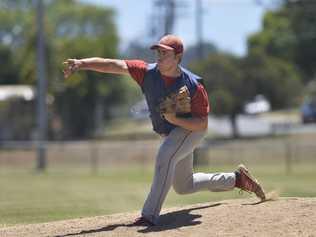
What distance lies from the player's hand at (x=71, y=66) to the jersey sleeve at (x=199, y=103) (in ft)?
3.96

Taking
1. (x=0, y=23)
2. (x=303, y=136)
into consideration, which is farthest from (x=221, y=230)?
(x=0, y=23)

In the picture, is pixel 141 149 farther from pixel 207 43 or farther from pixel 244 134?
pixel 207 43

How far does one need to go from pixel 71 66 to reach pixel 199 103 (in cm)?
134

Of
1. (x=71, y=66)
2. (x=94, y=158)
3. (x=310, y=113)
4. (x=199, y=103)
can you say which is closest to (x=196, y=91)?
(x=199, y=103)

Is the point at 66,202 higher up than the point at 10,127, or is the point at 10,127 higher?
the point at 66,202

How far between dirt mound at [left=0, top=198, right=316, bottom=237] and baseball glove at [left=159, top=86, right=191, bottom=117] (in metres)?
1.15

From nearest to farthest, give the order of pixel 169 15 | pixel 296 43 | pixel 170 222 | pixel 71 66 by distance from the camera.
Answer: pixel 71 66 → pixel 170 222 → pixel 169 15 → pixel 296 43

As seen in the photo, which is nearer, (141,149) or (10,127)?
(141,149)

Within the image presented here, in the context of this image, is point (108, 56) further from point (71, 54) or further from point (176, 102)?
point (176, 102)

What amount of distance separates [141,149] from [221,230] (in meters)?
30.9

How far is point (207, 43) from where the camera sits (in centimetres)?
7681

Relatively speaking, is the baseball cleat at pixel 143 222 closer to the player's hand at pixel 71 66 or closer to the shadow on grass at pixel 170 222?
the shadow on grass at pixel 170 222

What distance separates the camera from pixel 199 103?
8250 mm

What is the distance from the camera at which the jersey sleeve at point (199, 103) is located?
8.23m
